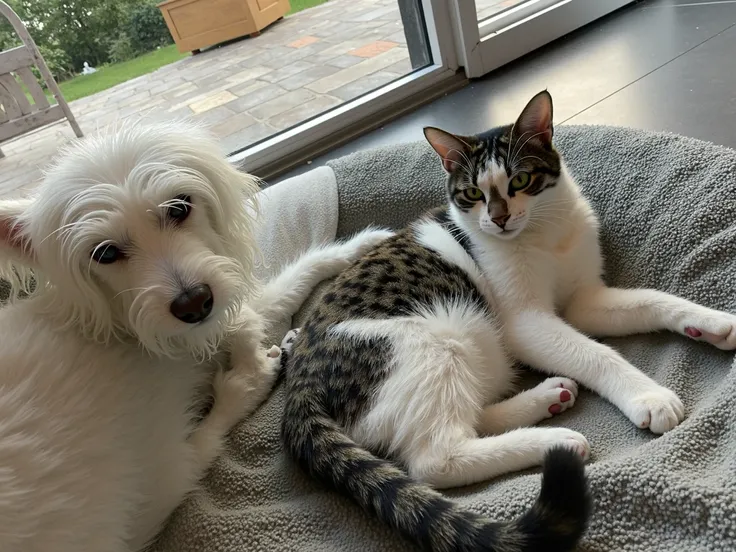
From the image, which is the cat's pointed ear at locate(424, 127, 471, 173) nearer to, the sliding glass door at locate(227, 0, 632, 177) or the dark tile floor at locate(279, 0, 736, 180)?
the dark tile floor at locate(279, 0, 736, 180)

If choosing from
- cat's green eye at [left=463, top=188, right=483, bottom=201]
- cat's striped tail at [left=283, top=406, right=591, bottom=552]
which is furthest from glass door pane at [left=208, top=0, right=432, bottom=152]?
cat's striped tail at [left=283, top=406, right=591, bottom=552]

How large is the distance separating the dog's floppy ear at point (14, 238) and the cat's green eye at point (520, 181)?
0.95 m

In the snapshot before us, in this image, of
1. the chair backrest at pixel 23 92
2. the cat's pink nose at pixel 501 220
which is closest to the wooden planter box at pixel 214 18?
the chair backrest at pixel 23 92

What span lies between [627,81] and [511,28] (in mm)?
609

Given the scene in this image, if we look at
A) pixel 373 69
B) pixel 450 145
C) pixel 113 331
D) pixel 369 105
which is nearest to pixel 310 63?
pixel 373 69

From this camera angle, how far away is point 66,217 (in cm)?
104

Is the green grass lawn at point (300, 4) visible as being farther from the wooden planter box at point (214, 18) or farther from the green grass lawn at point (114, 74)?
the green grass lawn at point (114, 74)

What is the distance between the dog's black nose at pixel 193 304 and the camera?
1007mm

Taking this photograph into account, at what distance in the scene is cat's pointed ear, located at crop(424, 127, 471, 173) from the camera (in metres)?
1.29

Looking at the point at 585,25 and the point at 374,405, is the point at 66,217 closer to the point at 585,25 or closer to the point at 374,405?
the point at 374,405

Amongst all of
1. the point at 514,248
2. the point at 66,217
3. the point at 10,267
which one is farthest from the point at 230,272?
the point at 514,248

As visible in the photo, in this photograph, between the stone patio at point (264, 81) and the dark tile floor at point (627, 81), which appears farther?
the stone patio at point (264, 81)

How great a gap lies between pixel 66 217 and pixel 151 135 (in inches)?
8.8

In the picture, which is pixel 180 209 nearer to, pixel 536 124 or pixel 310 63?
pixel 536 124
